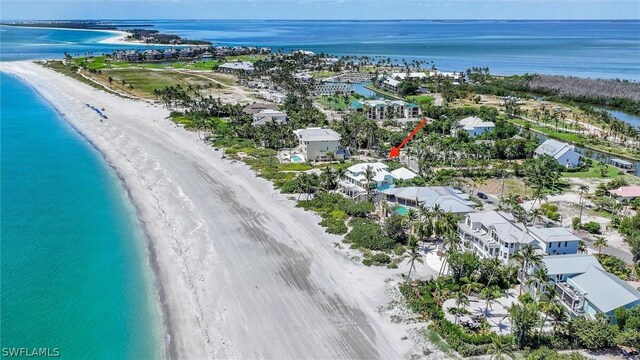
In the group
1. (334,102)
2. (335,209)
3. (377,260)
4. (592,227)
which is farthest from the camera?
(334,102)

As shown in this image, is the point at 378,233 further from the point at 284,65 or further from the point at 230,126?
the point at 284,65

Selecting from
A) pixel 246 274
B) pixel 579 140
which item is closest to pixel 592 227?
pixel 246 274

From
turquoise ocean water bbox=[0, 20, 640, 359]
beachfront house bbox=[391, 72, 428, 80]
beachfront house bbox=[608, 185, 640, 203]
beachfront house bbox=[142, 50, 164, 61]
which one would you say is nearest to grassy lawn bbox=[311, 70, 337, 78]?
beachfront house bbox=[391, 72, 428, 80]

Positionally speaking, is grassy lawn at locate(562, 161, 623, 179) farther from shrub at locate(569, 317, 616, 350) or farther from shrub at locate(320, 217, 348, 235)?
shrub at locate(569, 317, 616, 350)

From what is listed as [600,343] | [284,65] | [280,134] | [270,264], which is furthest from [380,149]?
[284,65]

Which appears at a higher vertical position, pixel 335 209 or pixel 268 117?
pixel 268 117

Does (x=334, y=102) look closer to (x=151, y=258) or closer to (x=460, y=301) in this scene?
(x=151, y=258)

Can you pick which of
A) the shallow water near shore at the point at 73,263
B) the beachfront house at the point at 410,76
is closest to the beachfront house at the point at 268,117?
the shallow water near shore at the point at 73,263
